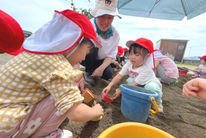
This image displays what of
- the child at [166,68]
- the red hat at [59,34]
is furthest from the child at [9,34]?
the child at [166,68]

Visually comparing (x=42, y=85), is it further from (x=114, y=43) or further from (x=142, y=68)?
(x=114, y=43)

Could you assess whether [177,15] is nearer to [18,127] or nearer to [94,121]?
[94,121]

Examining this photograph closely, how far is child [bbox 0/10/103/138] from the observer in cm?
53

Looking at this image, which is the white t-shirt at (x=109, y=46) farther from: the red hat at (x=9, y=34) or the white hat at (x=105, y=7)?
the red hat at (x=9, y=34)

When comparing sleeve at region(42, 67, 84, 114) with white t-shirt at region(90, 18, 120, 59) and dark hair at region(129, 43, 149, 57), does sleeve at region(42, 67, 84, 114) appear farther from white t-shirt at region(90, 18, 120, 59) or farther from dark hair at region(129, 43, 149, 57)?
white t-shirt at region(90, 18, 120, 59)

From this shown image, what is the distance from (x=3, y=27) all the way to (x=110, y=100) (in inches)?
46.9

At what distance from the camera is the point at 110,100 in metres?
1.34

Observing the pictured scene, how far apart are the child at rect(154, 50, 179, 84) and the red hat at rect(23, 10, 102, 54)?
225cm

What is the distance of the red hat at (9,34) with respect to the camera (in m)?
0.84

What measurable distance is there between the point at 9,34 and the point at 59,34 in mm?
551

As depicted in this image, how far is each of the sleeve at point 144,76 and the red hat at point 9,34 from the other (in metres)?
1.30

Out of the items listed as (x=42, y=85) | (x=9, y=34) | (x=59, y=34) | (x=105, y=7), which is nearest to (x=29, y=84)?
(x=42, y=85)

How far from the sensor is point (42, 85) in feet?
1.78

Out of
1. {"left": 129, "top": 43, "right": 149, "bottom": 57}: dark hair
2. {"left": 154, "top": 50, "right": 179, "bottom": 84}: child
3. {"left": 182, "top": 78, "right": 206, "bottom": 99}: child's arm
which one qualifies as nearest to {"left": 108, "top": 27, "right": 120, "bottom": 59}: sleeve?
{"left": 129, "top": 43, "right": 149, "bottom": 57}: dark hair
